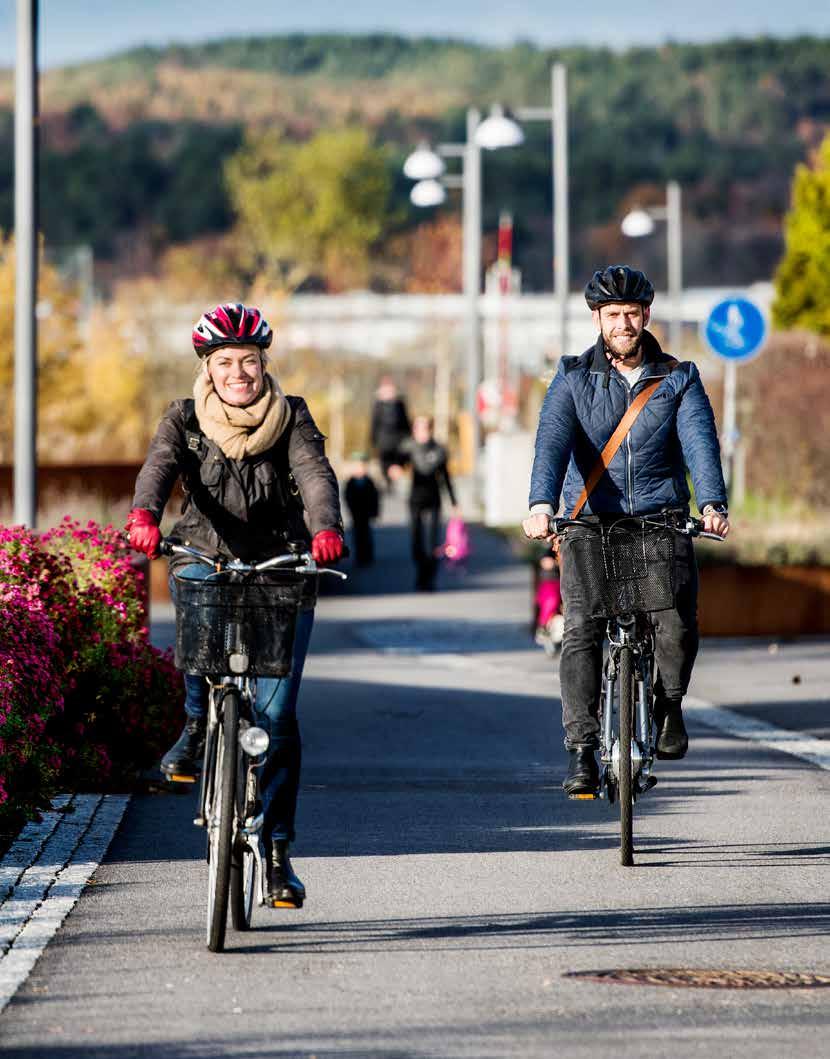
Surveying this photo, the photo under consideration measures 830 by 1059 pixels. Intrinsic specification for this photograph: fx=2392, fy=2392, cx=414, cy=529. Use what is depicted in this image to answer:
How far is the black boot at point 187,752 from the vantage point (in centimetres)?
701

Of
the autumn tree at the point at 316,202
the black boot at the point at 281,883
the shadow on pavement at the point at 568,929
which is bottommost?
the shadow on pavement at the point at 568,929

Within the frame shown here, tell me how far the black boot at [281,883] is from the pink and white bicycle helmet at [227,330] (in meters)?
1.45

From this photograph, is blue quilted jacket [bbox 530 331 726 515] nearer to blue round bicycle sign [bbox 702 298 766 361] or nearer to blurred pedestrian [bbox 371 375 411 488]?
blue round bicycle sign [bbox 702 298 766 361]

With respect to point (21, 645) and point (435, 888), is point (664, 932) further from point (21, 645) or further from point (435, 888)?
point (21, 645)

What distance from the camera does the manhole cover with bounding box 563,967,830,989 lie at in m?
6.22

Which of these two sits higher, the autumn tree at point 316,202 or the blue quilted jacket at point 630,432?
the autumn tree at point 316,202

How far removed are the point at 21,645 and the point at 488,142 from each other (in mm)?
20359

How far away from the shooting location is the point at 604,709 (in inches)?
329

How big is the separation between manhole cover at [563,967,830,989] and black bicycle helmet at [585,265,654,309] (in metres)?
2.78

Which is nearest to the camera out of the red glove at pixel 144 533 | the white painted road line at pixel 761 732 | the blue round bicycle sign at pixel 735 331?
the red glove at pixel 144 533

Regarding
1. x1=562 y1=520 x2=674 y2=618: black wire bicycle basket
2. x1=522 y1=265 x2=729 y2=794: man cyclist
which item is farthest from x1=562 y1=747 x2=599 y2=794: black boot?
x1=562 y1=520 x2=674 y2=618: black wire bicycle basket

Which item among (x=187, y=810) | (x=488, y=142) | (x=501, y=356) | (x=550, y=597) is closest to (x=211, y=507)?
(x=187, y=810)

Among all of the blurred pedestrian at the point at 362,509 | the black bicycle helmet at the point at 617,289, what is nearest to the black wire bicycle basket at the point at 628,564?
the black bicycle helmet at the point at 617,289

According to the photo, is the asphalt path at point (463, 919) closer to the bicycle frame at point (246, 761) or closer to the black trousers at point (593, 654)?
the bicycle frame at point (246, 761)
